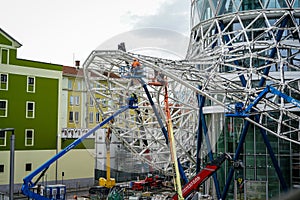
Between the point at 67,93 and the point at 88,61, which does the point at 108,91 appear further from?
the point at 67,93

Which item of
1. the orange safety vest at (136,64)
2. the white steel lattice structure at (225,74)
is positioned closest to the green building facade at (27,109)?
the white steel lattice structure at (225,74)

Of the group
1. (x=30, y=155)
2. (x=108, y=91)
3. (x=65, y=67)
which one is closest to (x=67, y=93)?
(x=65, y=67)

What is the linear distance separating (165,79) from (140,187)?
17.9 m

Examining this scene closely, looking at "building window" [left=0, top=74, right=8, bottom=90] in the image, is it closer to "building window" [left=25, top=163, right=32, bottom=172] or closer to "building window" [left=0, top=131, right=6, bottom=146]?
"building window" [left=0, top=131, right=6, bottom=146]

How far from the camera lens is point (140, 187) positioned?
38.0 metres

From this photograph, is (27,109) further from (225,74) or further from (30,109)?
(225,74)

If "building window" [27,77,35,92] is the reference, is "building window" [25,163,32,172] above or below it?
below

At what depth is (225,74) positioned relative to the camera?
29000 mm

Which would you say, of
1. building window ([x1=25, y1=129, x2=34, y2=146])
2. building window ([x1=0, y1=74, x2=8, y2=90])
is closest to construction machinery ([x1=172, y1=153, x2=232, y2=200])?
building window ([x1=25, y1=129, x2=34, y2=146])

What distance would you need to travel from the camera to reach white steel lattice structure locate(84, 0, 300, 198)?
23.7 metres

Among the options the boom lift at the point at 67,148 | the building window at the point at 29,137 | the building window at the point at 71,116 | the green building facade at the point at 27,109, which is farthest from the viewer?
the building window at the point at 71,116

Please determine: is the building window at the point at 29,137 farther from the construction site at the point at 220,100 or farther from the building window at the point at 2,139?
the construction site at the point at 220,100

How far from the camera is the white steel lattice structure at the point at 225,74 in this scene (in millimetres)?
23719

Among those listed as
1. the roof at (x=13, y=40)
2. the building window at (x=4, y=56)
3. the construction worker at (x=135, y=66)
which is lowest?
the construction worker at (x=135, y=66)
